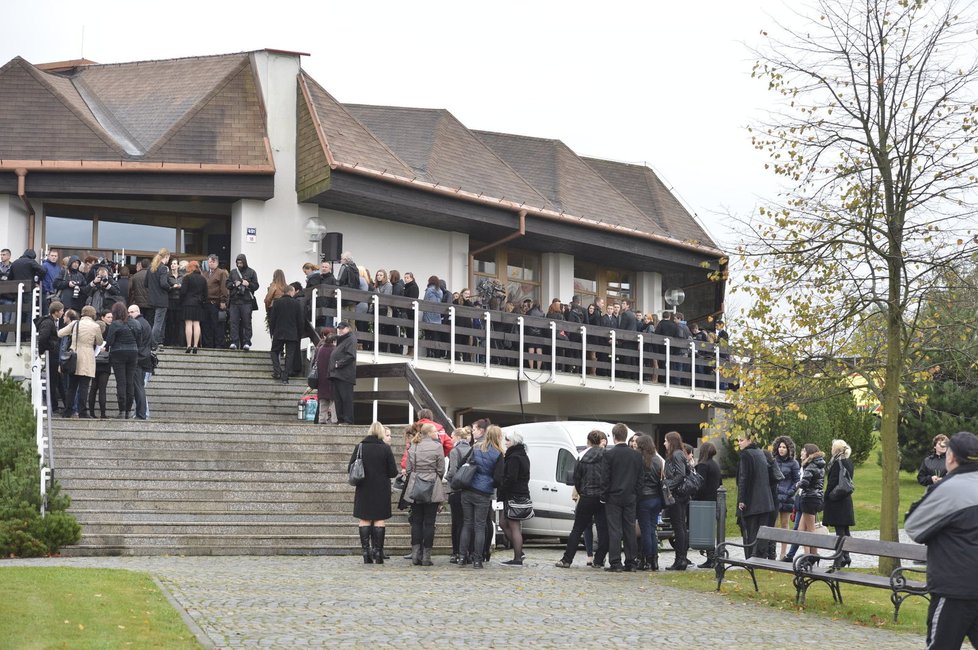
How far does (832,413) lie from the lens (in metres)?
30.0

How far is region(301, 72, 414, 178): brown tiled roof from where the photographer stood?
2650cm

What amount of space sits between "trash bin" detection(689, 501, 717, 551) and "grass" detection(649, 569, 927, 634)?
0.41m

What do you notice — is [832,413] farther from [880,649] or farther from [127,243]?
[880,649]

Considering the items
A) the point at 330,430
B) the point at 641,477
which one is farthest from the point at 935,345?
the point at 330,430

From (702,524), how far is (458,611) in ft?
16.9

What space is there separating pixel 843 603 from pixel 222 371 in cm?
1275

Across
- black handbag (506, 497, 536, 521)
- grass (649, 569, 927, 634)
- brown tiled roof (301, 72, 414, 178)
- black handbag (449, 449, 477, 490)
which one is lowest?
grass (649, 569, 927, 634)

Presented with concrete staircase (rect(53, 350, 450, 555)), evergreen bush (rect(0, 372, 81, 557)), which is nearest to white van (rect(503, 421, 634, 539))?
concrete staircase (rect(53, 350, 450, 555))

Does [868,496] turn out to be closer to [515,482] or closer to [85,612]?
[515,482]

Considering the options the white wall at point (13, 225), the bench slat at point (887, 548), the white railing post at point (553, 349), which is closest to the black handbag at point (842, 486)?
the bench slat at point (887, 548)

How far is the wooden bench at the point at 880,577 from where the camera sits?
10688mm

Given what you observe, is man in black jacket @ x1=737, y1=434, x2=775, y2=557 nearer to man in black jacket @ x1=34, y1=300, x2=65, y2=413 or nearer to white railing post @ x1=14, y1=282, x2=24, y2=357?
man in black jacket @ x1=34, y1=300, x2=65, y2=413

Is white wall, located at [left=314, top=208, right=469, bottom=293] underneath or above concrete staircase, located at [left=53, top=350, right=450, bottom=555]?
above

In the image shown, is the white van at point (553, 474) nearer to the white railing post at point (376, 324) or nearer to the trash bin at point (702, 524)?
the trash bin at point (702, 524)
